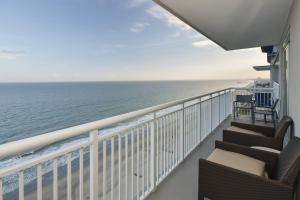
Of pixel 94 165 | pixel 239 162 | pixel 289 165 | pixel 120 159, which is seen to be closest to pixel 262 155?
pixel 239 162

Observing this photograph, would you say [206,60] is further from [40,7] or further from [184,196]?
[184,196]

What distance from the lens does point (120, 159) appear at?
1.99m

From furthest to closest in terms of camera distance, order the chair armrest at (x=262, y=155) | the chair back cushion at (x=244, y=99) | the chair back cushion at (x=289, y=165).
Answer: the chair back cushion at (x=244, y=99)
the chair armrest at (x=262, y=155)
the chair back cushion at (x=289, y=165)

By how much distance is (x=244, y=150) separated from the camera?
2479 millimetres

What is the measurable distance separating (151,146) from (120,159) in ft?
1.79

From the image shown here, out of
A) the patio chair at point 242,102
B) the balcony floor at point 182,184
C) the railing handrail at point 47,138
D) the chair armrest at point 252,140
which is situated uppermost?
the railing handrail at point 47,138

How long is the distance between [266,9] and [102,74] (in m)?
32.1

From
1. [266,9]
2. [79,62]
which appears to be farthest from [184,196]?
[79,62]

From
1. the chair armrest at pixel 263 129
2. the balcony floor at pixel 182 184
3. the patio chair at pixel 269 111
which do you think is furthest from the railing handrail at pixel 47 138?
the patio chair at pixel 269 111

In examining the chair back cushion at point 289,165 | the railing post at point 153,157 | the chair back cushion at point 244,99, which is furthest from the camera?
the chair back cushion at point 244,99

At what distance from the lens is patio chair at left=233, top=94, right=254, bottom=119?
22.7ft

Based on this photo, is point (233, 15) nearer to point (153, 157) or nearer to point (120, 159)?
point (153, 157)

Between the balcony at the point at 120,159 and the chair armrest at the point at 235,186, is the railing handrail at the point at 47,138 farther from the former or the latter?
the chair armrest at the point at 235,186

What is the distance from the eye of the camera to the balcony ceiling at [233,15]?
9.29 ft
